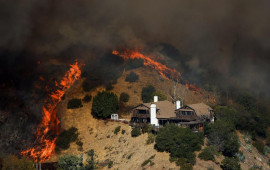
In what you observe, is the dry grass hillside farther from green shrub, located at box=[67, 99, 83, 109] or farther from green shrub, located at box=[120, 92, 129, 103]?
green shrub, located at box=[120, 92, 129, 103]

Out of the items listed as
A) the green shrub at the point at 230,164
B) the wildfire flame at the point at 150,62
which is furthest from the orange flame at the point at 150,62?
the green shrub at the point at 230,164

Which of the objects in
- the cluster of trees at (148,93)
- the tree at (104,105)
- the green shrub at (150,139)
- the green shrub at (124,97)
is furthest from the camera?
the green shrub at (124,97)

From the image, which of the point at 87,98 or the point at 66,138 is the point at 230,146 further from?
the point at 87,98

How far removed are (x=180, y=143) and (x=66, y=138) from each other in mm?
31810

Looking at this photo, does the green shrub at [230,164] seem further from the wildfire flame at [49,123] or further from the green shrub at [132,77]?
the green shrub at [132,77]

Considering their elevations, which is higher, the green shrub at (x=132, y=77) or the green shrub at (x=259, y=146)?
the green shrub at (x=132, y=77)

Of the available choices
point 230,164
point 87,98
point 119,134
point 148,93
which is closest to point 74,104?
point 87,98

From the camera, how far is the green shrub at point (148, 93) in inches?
3449

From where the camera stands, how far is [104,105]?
8188cm

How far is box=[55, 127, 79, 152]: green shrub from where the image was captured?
74.8m

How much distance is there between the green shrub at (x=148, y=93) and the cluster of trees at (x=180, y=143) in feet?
95.2

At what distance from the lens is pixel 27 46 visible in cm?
9206

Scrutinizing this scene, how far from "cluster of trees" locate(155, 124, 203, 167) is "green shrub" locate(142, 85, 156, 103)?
29.0m

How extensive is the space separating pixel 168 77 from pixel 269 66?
3373cm
